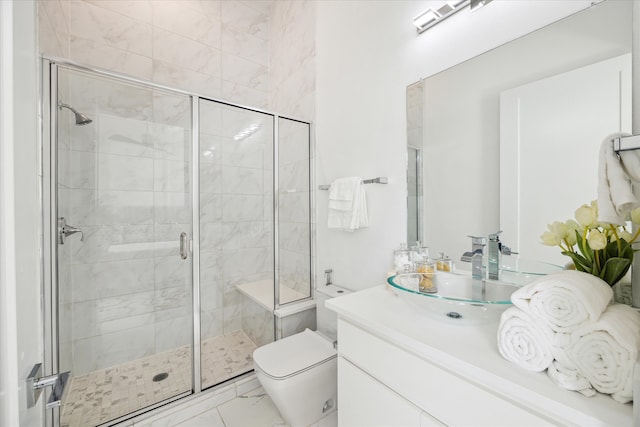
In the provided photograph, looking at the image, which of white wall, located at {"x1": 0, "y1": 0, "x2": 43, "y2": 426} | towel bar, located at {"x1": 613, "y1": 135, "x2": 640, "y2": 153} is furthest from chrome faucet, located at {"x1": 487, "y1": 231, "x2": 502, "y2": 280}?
white wall, located at {"x1": 0, "y1": 0, "x2": 43, "y2": 426}

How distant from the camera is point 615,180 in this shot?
625mm

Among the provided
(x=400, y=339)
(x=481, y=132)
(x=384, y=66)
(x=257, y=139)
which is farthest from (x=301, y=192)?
(x=400, y=339)

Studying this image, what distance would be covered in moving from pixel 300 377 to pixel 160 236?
1.29 metres

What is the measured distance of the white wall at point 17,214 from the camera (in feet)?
1.33

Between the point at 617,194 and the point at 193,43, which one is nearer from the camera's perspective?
the point at 617,194

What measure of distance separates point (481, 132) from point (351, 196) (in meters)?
0.77

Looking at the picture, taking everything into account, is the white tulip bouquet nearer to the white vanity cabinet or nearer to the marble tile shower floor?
the white vanity cabinet

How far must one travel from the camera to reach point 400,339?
857mm

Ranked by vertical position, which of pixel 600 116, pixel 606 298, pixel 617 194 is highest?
pixel 600 116

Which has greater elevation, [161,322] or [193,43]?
[193,43]

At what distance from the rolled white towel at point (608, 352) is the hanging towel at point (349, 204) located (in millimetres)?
1135

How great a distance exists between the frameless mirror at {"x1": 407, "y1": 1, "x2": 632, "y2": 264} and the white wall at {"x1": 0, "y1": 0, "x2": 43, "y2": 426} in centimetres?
139

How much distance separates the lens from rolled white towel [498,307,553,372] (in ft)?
2.12

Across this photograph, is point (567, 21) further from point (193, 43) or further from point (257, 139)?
point (193, 43)
